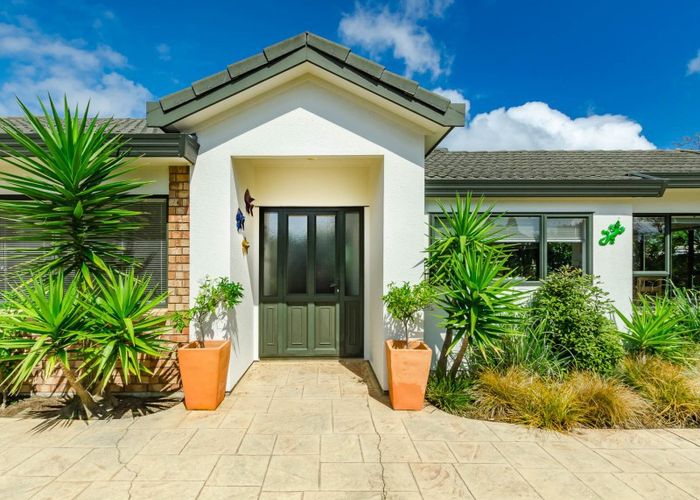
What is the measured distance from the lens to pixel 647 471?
3061 mm

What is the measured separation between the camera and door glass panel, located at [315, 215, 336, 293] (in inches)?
247

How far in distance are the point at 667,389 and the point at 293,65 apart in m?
6.19

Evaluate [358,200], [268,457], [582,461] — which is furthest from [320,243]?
[582,461]

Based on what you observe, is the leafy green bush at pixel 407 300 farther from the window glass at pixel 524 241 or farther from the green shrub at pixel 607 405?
the window glass at pixel 524 241

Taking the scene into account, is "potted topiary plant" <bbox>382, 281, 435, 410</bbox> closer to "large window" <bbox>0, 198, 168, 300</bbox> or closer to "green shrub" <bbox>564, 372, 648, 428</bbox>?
"green shrub" <bbox>564, 372, 648, 428</bbox>

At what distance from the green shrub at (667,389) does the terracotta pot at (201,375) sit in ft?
17.1

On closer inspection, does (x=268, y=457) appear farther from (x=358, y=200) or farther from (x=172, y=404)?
(x=358, y=200)

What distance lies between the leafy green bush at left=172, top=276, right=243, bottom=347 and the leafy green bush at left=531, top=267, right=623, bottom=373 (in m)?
4.17

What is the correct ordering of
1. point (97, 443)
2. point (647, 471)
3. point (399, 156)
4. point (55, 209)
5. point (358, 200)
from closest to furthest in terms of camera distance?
point (647, 471) → point (97, 443) → point (55, 209) → point (399, 156) → point (358, 200)

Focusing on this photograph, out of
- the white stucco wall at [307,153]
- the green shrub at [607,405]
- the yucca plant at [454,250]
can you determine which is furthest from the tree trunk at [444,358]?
the green shrub at [607,405]

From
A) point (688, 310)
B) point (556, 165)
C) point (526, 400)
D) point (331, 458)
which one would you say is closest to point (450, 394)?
point (526, 400)

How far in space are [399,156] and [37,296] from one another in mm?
4619

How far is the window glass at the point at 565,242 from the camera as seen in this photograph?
5629 millimetres

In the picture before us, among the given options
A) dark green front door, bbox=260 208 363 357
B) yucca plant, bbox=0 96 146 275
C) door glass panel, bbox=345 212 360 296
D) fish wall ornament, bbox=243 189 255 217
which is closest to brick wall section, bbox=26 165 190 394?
yucca plant, bbox=0 96 146 275
